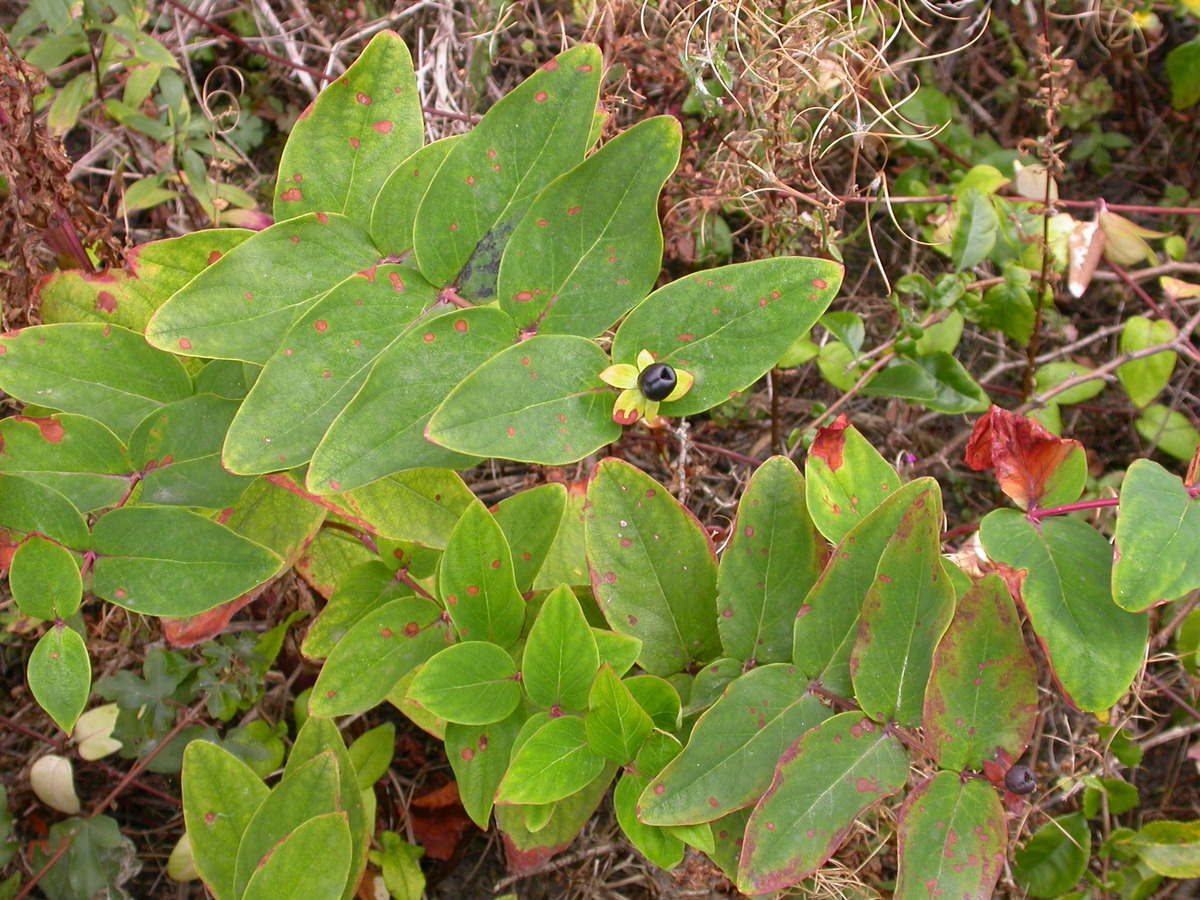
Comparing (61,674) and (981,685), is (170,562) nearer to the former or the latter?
(61,674)

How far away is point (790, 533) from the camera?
3.99 feet

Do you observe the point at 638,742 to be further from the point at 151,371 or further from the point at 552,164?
the point at 151,371

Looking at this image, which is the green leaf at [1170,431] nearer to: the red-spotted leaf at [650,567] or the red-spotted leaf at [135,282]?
the red-spotted leaf at [650,567]

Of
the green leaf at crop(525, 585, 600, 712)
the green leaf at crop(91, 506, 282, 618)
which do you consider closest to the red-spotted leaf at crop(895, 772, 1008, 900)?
the green leaf at crop(525, 585, 600, 712)

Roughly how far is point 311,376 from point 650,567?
1.60 feet

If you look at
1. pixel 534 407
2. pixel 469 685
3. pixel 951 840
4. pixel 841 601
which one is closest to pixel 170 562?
pixel 469 685

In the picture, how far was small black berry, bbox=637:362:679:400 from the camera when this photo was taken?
1.08m

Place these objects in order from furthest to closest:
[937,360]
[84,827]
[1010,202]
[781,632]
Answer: [1010,202], [937,360], [84,827], [781,632]

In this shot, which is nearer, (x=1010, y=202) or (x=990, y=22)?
(x=1010, y=202)

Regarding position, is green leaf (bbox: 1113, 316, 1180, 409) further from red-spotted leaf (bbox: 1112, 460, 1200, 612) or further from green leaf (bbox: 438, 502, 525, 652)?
green leaf (bbox: 438, 502, 525, 652)

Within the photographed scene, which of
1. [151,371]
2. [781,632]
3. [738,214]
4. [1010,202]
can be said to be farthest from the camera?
[738,214]

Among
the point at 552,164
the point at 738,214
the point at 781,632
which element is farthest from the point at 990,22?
the point at 781,632

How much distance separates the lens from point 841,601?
1.15 m

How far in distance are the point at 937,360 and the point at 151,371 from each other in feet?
4.42
